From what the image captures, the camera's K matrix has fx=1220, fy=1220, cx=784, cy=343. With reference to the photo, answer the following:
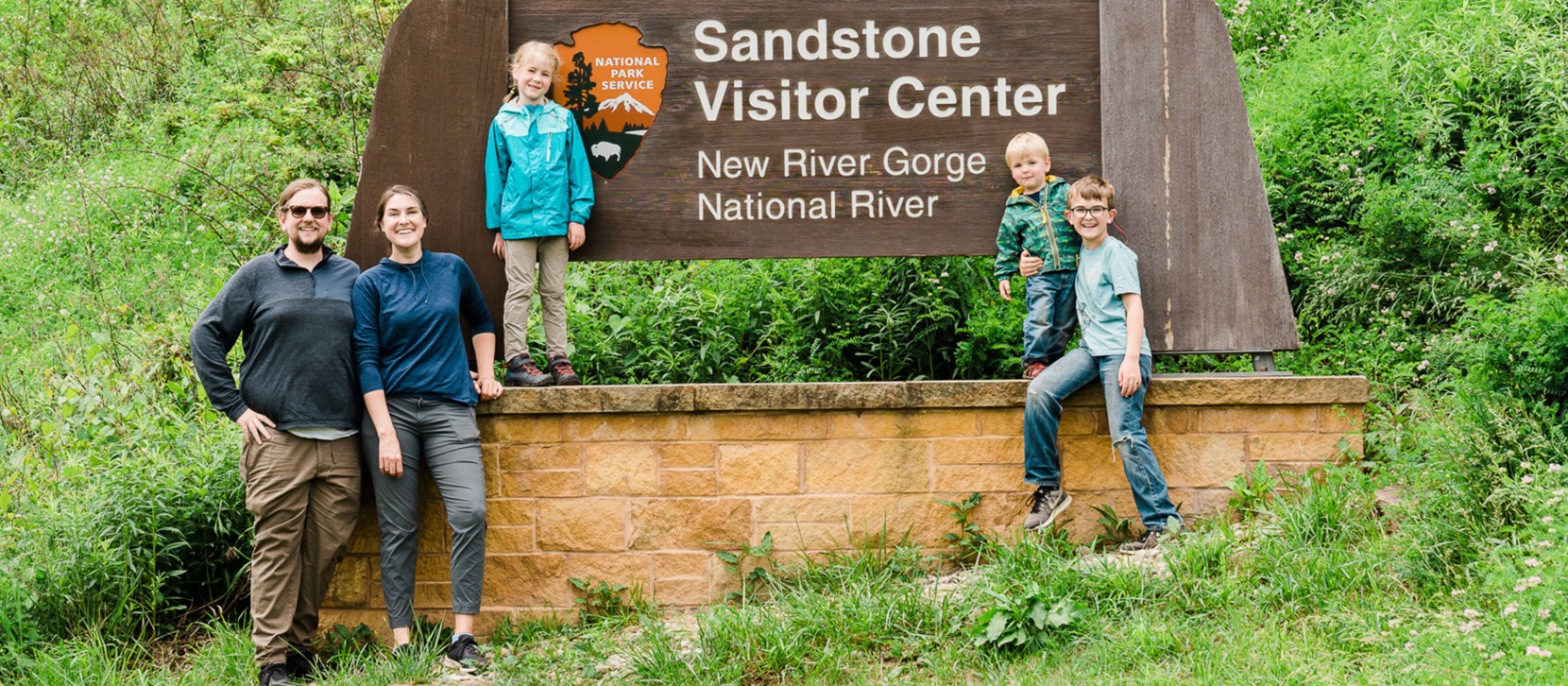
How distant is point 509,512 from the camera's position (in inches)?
196

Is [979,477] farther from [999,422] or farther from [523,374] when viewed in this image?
[523,374]

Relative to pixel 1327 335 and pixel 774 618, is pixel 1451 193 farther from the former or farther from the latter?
pixel 774 618

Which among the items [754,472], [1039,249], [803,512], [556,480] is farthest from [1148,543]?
[556,480]

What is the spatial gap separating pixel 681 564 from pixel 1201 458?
7.09ft

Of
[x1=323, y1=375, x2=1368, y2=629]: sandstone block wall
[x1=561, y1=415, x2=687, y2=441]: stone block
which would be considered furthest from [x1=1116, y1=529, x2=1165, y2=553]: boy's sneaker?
[x1=561, y1=415, x2=687, y2=441]: stone block

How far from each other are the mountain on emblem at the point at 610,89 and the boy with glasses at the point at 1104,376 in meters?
1.88

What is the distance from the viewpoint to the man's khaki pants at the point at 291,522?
14.6 feet

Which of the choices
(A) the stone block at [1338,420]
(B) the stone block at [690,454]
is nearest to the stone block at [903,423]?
(B) the stone block at [690,454]

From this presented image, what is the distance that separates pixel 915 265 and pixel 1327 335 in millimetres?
2089

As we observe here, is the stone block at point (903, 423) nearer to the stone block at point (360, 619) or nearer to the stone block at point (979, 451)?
the stone block at point (979, 451)

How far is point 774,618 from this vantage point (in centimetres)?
437

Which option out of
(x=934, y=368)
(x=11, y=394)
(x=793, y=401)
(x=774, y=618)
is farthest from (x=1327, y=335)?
(x=11, y=394)

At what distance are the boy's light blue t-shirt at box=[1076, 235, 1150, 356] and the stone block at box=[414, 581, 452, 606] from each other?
277 cm

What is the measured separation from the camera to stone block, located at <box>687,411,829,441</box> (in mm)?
4977
